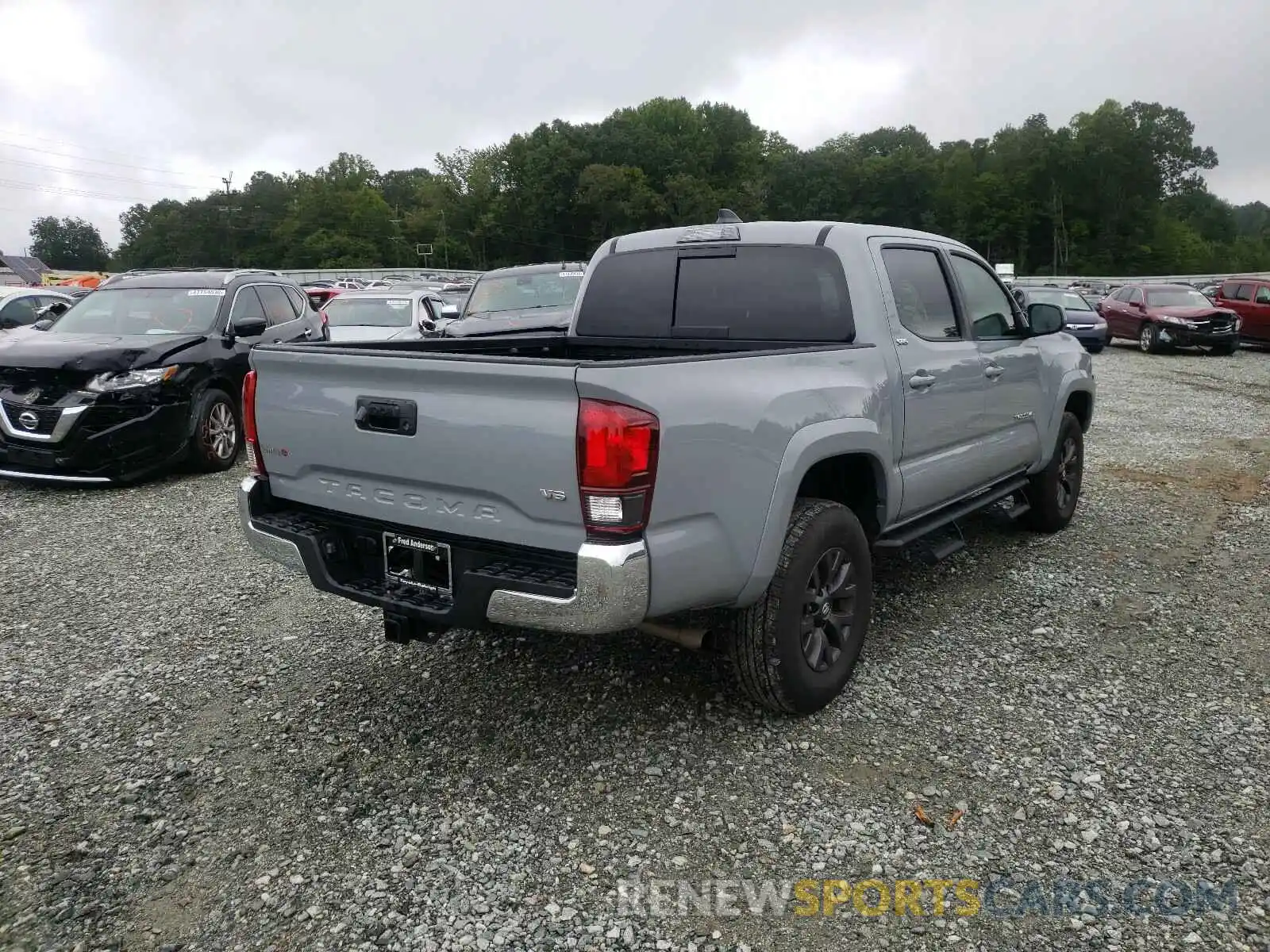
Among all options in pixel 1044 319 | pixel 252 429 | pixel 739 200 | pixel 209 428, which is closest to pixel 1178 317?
pixel 1044 319

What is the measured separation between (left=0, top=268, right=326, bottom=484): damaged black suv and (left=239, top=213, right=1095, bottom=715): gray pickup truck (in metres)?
4.43

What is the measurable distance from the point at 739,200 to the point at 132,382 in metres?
91.1

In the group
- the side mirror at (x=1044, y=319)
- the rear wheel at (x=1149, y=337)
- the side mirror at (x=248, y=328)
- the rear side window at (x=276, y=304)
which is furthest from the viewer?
the rear wheel at (x=1149, y=337)

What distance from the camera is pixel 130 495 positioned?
7.51m

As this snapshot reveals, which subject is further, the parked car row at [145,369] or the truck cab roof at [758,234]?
the parked car row at [145,369]

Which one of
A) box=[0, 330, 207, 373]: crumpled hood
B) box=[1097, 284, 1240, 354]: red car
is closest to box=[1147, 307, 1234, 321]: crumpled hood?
box=[1097, 284, 1240, 354]: red car

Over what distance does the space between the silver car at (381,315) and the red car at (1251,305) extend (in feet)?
61.6

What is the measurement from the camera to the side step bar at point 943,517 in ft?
13.5

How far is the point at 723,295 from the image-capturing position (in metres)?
4.32

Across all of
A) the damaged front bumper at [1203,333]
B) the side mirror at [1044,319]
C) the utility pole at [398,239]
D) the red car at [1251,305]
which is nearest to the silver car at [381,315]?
the side mirror at [1044,319]

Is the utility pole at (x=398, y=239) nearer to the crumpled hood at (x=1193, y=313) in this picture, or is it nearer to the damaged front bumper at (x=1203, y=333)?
the crumpled hood at (x=1193, y=313)

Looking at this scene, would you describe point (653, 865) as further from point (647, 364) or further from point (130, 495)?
point (130, 495)

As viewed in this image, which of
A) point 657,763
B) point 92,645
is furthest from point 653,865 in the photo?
point 92,645

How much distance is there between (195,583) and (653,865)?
3710 millimetres
